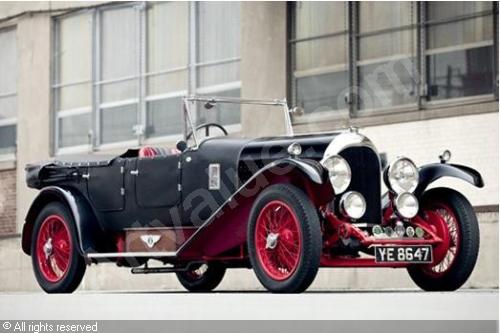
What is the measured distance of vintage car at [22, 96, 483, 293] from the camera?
321 inches

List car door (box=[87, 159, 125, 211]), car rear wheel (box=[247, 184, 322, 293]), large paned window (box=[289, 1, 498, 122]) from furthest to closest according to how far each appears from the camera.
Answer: large paned window (box=[289, 1, 498, 122]), car door (box=[87, 159, 125, 211]), car rear wheel (box=[247, 184, 322, 293])

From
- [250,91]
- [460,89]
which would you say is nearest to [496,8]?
[460,89]

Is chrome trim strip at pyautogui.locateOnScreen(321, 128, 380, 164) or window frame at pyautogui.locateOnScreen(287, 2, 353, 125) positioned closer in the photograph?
chrome trim strip at pyautogui.locateOnScreen(321, 128, 380, 164)

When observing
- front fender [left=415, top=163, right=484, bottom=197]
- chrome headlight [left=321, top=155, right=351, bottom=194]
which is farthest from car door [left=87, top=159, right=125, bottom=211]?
front fender [left=415, top=163, right=484, bottom=197]

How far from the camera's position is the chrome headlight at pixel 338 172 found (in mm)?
8273

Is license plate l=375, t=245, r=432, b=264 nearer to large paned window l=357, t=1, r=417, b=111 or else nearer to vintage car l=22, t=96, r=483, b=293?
vintage car l=22, t=96, r=483, b=293

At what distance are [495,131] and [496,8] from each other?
4.64 feet

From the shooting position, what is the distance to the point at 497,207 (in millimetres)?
13602

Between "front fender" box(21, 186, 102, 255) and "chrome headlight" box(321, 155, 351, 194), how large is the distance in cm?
231

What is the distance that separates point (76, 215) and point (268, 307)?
138 inches

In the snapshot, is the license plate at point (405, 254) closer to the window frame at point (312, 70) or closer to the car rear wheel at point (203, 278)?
the car rear wheel at point (203, 278)

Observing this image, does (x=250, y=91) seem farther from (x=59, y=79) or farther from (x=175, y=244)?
(x=175, y=244)

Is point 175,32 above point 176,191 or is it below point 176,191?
above

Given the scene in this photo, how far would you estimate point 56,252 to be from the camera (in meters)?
10.0
